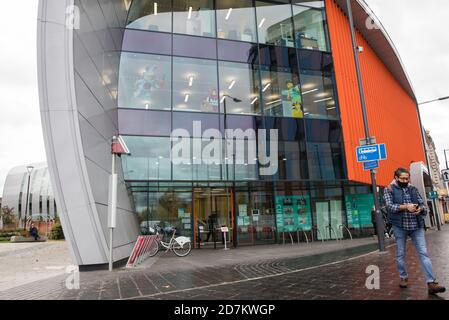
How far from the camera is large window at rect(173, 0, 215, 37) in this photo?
1600 cm

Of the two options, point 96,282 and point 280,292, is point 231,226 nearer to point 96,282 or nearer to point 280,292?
point 96,282

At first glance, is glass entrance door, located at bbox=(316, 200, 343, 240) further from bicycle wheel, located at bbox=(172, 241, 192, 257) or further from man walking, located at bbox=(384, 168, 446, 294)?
man walking, located at bbox=(384, 168, 446, 294)

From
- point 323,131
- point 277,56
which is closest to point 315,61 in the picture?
point 277,56

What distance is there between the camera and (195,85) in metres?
15.6

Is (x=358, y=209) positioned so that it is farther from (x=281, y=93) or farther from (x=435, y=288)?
(x=435, y=288)

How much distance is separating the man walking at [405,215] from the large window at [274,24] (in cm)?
1337

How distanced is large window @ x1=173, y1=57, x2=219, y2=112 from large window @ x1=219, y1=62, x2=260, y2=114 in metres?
0.41

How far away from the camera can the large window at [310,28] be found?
17987 millimetres

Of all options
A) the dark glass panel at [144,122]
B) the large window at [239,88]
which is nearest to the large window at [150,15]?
the large window at [239,88]

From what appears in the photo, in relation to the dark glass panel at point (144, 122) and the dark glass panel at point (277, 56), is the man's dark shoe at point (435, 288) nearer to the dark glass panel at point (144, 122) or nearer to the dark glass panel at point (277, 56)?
the dark glass panel at point (144, 122)

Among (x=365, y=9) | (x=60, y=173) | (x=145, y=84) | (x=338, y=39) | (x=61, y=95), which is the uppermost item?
(x=365, y=9)
